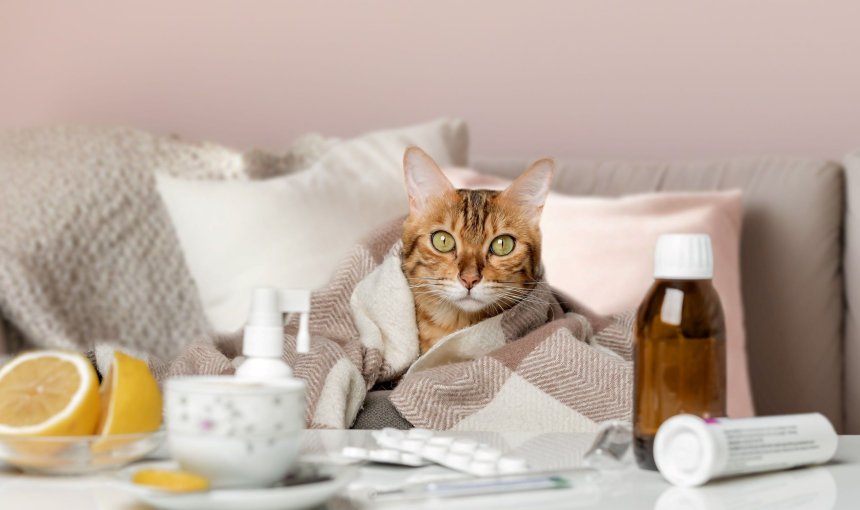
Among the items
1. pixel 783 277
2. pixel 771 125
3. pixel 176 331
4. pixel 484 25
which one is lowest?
pixel 176 331

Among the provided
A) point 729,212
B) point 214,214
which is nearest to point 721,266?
point 729,212

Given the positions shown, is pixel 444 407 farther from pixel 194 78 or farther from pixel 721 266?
pixel 194 78

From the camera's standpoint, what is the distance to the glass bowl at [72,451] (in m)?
0.64

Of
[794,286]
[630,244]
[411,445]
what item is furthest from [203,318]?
[411,445]

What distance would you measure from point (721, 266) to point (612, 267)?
0.62 feet

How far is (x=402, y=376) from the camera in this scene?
46.0 inches

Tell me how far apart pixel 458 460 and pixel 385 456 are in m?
0.06

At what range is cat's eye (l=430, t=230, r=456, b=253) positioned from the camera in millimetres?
1063

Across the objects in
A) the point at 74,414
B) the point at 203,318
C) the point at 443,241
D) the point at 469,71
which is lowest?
the point at 203,318

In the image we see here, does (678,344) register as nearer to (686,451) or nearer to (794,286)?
(686,451)

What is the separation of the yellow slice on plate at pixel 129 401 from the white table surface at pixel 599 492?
4cm

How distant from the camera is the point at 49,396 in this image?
2.26ft

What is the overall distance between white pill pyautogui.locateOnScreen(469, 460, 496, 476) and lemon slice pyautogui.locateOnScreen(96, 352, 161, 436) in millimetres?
223

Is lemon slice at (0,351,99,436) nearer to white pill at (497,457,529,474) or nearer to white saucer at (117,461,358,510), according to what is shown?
white saucer at (117,461,358,510)
